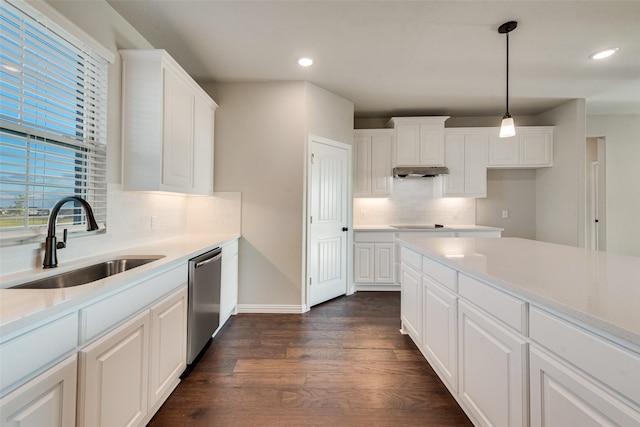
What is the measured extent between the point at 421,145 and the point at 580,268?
3.01m

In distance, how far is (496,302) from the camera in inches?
47.1

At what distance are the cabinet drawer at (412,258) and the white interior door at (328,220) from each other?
1145mm

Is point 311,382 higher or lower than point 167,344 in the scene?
lower

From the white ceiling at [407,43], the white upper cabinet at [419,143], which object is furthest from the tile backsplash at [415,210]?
the white ceiling at [407,43]

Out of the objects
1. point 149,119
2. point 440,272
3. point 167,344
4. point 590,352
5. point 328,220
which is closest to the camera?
point 590,352

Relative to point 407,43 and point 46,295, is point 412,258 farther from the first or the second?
point 46,295

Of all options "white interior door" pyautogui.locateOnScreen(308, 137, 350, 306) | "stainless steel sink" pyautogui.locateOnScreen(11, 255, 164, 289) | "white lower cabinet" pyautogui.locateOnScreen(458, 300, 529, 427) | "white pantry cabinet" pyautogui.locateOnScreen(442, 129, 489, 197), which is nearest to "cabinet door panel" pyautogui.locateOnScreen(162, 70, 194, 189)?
"stainless steel sink" pyautogui.locateOnScreen(11, 255, 164, 289)

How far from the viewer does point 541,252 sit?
171cm

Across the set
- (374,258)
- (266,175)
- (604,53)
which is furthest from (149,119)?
(604,53)

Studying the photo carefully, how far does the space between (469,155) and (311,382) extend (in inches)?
150

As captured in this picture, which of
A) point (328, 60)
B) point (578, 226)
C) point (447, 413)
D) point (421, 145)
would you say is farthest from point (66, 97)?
point (578, 226)

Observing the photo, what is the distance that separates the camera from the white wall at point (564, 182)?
3.59m

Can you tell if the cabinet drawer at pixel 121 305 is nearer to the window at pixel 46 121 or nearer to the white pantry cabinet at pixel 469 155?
the window at pixel 46 121

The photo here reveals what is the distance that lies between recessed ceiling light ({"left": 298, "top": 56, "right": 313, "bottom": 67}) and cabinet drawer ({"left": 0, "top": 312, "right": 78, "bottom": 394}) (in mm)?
2610
